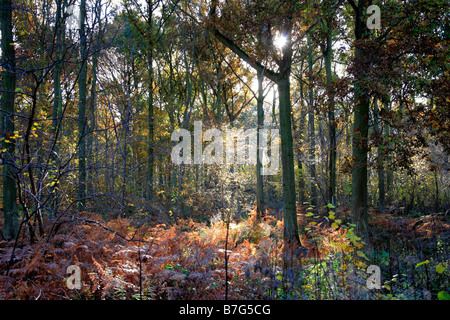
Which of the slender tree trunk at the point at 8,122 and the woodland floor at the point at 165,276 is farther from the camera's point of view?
the slender tree trunk at the point at 8,122

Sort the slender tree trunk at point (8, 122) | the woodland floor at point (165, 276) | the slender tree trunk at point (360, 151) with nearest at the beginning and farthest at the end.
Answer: the woodland floor at point (165, 276), the slender tree trunk at point (8, 122), the slender tree trunk at point (360, 151)

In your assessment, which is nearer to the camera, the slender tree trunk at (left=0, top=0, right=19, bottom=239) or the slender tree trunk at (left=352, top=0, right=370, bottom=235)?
the slender tree trunk at (left=0, top=0, right=19, bottom=239)

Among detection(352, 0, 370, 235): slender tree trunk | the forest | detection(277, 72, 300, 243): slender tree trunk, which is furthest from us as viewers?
detection(352, 0, 370, 235): slender tree trunk

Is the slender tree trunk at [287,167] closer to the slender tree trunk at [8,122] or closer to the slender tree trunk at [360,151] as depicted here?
the slender tree trunk at [360,151]

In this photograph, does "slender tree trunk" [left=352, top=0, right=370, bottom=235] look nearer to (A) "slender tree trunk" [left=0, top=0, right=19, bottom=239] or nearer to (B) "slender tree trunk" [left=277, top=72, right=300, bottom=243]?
(B) "slender tree trunk" [left=277, top=72, right=300, bottom=243]

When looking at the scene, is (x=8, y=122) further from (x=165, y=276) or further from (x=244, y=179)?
(x=244, y=179)

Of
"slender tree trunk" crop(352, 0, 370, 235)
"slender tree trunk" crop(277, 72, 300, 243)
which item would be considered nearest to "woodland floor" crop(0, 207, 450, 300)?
"slender tree trunk" crop(277, 72, 300, 243)

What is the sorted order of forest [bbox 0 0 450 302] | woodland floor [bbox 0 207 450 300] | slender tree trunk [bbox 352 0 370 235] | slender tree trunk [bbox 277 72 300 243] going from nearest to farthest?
woodland floor [bbox 0 207 450 300] < forest [bbox 0 0 450 302] < slender tree trunk [bbox 277 72 300 243] < slender tree trunk [bbox 352 0 370 235]

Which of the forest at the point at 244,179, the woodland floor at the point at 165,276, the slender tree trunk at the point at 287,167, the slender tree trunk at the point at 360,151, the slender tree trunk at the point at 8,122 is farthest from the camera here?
the slender tree trunk at the point at 360,151

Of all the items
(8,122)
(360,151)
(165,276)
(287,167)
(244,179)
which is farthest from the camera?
(244,179)

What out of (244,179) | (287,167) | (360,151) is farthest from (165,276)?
(244,179)

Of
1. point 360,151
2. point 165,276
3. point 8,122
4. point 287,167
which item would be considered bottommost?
point 165,276

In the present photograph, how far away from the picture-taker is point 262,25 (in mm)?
6047

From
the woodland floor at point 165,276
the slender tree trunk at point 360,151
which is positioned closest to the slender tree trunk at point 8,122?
the woodland floor at point 165,276
